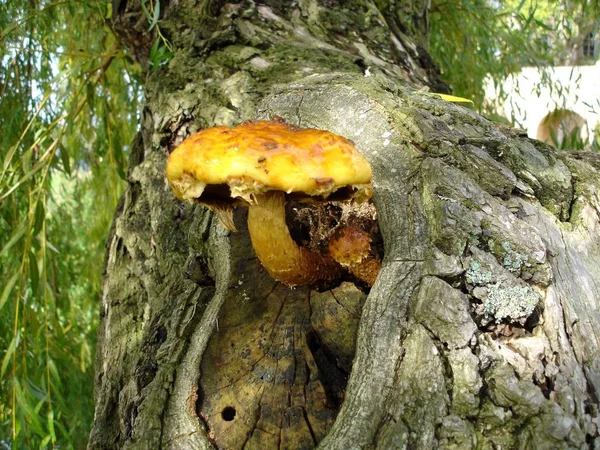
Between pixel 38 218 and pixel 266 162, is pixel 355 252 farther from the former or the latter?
pixel 38 218

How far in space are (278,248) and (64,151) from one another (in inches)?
61.0

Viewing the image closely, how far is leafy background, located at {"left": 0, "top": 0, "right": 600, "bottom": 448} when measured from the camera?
251 cm

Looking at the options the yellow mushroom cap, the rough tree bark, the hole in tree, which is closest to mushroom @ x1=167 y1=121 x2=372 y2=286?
the yellow mushroom cap

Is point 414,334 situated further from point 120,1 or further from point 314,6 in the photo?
point 120,1

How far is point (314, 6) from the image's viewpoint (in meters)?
2.50

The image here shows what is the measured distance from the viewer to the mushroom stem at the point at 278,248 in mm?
1607

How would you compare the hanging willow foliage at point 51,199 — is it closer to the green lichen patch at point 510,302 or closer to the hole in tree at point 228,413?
the hole in tree at point 228,413

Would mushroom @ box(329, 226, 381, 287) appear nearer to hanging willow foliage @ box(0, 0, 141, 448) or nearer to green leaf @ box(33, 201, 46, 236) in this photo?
hanging willow foliage @ box(0, 0, 141, 448)

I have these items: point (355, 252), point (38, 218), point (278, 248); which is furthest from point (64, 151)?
point (355, 252)

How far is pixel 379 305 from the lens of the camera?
4.81 feet

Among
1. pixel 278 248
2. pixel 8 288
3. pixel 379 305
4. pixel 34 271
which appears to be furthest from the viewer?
pixel 34 271

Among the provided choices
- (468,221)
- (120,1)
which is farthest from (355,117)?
(120,1)

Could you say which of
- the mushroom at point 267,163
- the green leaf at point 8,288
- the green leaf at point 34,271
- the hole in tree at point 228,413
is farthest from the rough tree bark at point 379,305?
the green leaf at point 34,271

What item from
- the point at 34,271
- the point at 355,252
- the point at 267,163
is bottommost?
the point at 34,271
